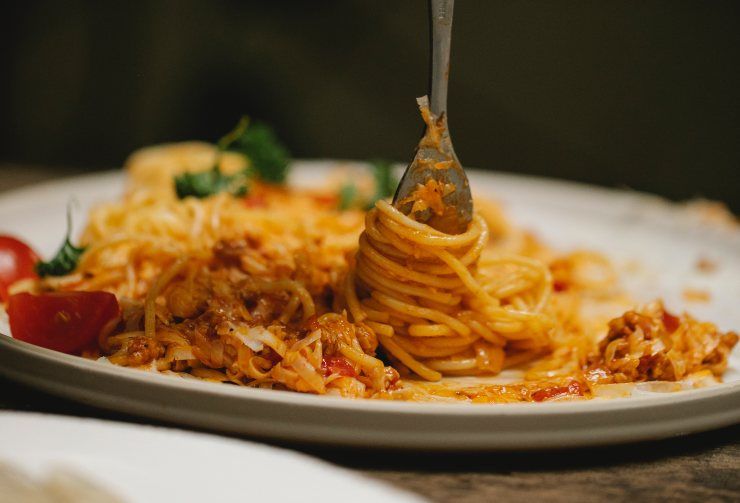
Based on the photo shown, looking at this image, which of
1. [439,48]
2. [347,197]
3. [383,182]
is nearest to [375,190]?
[383,182]

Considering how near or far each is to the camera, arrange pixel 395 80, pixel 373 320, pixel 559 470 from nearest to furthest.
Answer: pixel 559 470
pixel 373 320
pixel 395 80

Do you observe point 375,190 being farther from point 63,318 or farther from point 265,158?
point 63,318

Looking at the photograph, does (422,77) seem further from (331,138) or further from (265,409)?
(265,409)

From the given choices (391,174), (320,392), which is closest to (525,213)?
(391,174)

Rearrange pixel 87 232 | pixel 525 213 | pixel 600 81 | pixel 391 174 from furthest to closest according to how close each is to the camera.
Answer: pixel 600 81
pixel 525 213
pixel 391 174
pixel 87 232

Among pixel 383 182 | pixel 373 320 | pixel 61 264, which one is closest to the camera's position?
pixel 373 320

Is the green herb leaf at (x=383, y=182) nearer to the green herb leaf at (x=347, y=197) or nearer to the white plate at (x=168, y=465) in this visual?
the green herb leaf at (x=347, y=197)

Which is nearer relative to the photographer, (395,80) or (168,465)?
(168,465)

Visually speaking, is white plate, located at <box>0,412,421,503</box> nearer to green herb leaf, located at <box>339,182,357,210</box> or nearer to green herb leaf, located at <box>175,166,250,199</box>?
green herb leaf, located at <box>175,166,250,199</box>
